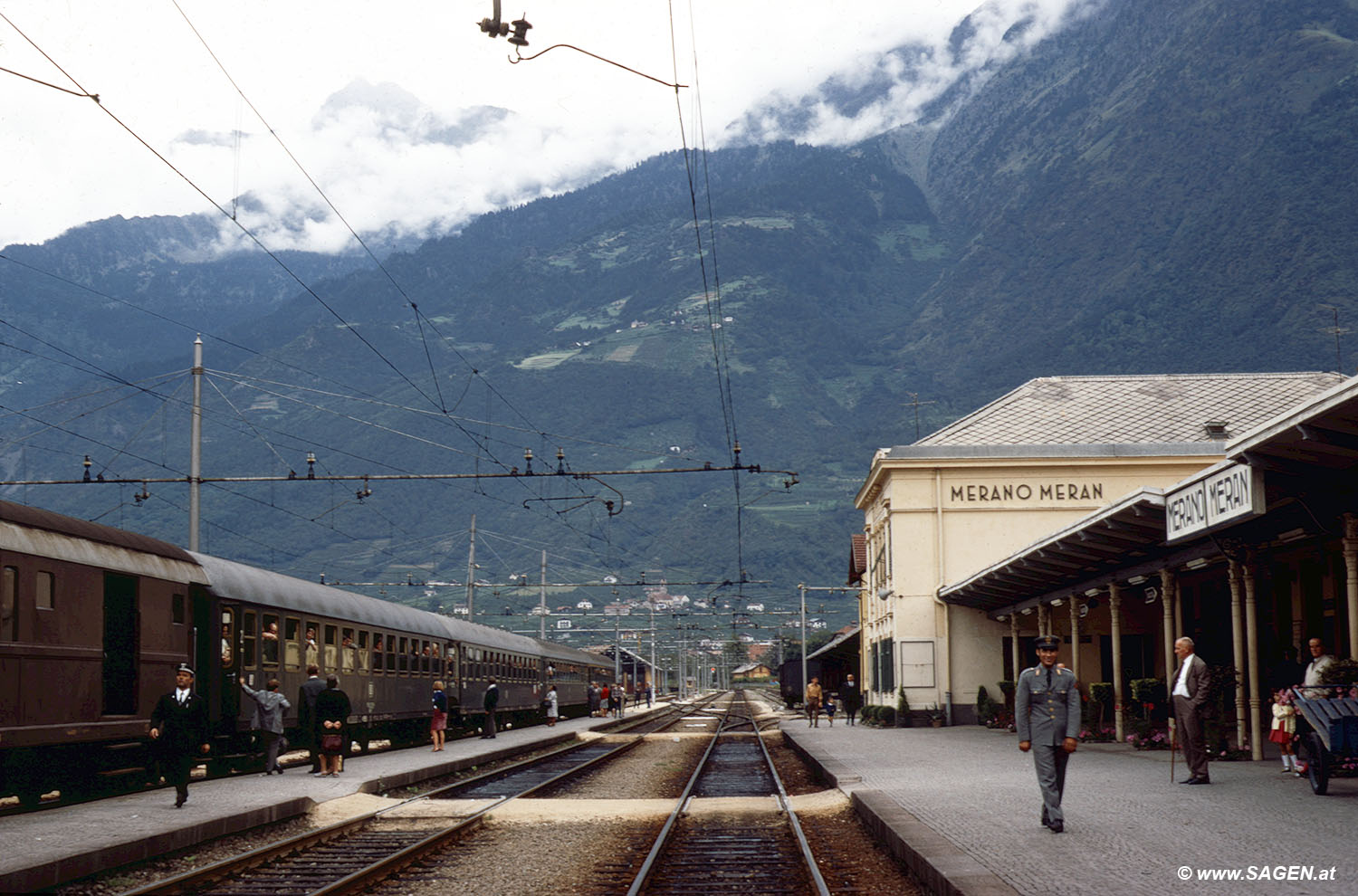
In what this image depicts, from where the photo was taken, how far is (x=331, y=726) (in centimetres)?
2033

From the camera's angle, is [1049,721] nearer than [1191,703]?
Yes

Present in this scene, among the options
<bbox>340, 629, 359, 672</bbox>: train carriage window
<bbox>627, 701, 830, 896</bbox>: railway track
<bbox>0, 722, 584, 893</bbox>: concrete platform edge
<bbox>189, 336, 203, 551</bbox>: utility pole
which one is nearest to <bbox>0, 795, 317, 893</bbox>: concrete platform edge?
<bbox>0, 722, 584, 893</bbox>: concrete platform edge

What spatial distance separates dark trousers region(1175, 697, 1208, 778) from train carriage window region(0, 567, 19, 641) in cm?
1175

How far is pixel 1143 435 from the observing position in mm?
40125

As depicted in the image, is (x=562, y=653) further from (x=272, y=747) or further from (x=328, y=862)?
(x=328, y=862)

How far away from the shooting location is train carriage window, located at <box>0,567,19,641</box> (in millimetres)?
14211

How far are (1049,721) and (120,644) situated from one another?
1104 centimetres

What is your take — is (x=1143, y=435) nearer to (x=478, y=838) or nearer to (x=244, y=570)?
(x=244, y=570)

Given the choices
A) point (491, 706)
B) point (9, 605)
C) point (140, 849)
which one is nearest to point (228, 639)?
point (9, 605)

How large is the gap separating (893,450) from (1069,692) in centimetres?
2739

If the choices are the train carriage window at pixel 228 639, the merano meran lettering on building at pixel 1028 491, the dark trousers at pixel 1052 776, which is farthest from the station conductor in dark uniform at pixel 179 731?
the merano meran lettering on building at pixel 1028 491

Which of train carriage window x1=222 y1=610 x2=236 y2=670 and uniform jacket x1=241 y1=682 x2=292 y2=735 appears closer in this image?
train carriage window x1=222 y1=610 x2=236 y2=670

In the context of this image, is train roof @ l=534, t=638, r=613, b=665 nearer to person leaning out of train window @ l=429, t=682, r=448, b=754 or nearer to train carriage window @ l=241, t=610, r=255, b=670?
person leaning out of train window @ l=429, t=682, r=448, b=754

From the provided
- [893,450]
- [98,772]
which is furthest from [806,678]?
[98,772]
